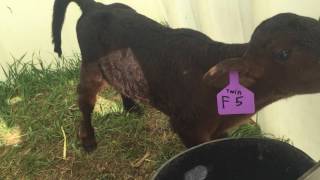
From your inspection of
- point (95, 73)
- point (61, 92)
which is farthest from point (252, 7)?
point (61, 92)

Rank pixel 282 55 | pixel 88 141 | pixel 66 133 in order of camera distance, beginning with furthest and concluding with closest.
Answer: pixel 66 133, pixel 88 141, pixel 282 55

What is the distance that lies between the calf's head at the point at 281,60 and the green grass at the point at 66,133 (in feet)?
2.29

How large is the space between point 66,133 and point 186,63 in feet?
2.77

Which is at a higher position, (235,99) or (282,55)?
(282,55)

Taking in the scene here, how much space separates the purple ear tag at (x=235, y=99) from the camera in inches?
60.5

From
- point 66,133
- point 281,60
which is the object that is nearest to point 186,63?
point 281,60

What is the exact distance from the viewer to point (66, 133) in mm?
2312

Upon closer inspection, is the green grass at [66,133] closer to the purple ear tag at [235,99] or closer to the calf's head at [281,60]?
the purple ear tag at [235,99]

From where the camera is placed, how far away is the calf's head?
142 cm

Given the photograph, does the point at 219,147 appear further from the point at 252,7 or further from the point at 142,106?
the point at 142,106

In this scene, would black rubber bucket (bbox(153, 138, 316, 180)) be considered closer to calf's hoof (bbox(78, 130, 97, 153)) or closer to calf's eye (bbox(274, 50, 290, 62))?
calf's eye (bbox(274, 50, 290, 62))

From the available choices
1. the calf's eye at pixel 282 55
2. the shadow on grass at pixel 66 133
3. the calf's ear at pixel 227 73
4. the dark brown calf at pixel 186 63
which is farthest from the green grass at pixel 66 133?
the calf's eye at pixel 282 55

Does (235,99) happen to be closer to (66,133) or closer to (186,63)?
(186,63)

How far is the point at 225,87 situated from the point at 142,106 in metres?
0.85
